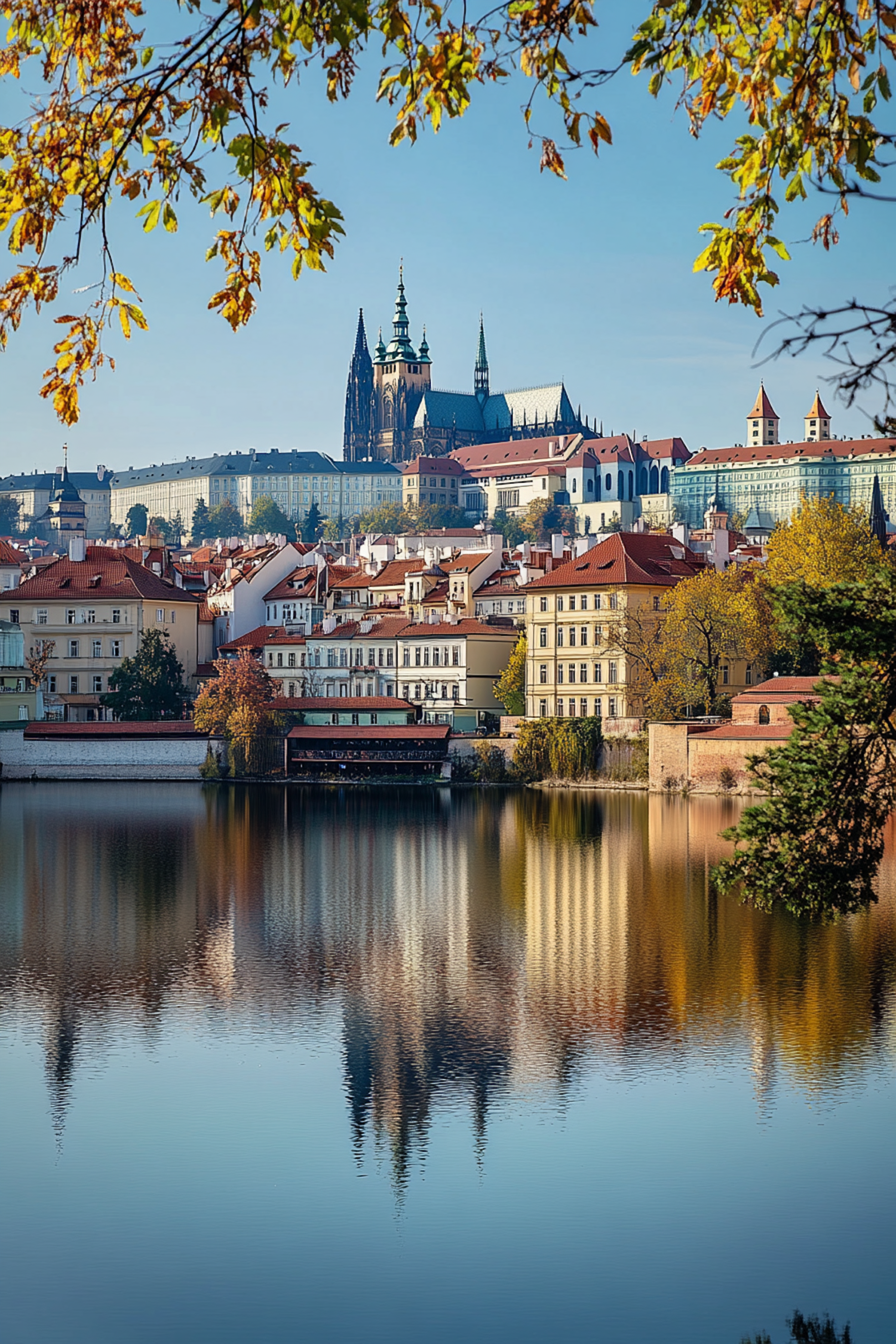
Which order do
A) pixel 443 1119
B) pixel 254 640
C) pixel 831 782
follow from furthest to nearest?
pixel 254 640 → pixel 443 1119 → pixel 831 782

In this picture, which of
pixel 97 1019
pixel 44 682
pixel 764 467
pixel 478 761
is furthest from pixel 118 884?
pixel 764 467

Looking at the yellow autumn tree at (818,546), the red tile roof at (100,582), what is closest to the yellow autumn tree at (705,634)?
the yellow autumn tree at (818,546)

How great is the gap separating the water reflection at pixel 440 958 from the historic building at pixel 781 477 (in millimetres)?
137950

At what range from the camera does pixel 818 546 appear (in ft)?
244

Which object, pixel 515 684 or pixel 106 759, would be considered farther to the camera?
pixel 515 684

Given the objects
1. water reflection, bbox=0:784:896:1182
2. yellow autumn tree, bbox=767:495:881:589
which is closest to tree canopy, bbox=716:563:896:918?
water reflection, bbox=0:784:896:1182

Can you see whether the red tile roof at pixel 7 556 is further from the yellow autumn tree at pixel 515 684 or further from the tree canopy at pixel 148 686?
the yellow autumn tree at pixel 515 684

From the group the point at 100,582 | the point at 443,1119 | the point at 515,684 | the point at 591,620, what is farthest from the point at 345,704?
the point at 443,1119

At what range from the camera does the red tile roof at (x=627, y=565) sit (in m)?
77.8

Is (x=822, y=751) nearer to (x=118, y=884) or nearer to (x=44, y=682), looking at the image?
(x=118, y=884)

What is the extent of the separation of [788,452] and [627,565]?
377 ft

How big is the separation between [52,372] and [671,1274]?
33.0 feet

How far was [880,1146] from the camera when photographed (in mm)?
17766

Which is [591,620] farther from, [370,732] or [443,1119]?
[443,1119]
